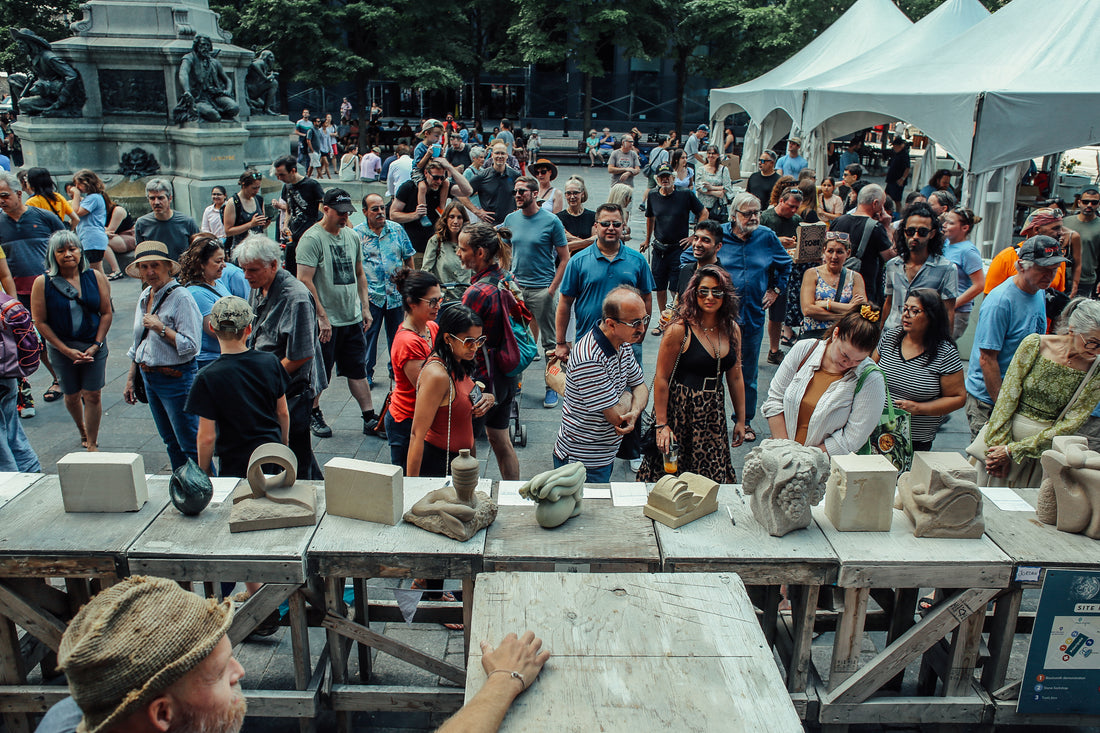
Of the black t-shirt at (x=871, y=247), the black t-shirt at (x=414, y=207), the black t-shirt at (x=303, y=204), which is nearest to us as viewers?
the black t-shirt at (x=871, y=247)

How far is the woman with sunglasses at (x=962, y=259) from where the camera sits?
6.53 m

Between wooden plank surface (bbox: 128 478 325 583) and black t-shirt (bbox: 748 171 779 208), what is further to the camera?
black t-shirt (bbox: 748 171 779 208)

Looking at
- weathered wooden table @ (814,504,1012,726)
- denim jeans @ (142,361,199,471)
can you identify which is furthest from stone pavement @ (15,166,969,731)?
weathered wooden table @ (814,504,1012,726)

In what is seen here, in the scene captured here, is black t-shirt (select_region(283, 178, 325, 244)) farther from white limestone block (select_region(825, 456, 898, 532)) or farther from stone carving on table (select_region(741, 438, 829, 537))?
white limestone block (select_region(825, 456, 898, 532))

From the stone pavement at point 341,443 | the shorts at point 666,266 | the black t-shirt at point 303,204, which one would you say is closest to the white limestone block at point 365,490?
the stone pavement at point 341,443

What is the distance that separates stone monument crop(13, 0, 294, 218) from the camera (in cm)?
1323

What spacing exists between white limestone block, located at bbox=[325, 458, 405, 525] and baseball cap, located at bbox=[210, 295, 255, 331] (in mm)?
1014

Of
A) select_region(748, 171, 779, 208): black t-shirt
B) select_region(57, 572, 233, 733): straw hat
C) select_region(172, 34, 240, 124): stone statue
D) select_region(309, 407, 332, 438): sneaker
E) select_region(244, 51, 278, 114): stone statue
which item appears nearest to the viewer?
select_region(57, 572, 233, 733): straw hat

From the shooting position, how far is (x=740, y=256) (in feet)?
21.0

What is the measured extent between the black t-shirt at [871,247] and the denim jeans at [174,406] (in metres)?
5.49

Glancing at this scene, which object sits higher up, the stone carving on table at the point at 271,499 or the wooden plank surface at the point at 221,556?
the stone carving on table at the point at 271,499

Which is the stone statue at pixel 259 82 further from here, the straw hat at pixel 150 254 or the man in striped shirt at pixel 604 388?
the man in striped shirt at pixel 604 388

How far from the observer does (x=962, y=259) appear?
260 inches

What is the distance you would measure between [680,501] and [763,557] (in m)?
0.40
